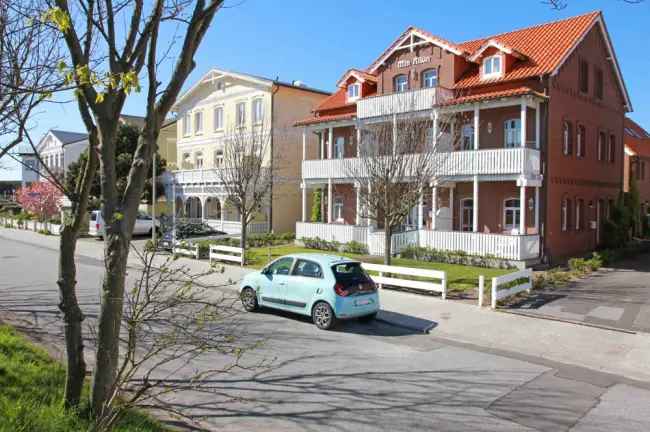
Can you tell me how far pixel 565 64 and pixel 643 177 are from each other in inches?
838

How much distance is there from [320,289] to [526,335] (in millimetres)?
4309

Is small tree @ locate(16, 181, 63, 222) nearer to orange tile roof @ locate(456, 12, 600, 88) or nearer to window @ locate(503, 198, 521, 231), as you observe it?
orange tile roof @ locate(456, 12, 600, 88)

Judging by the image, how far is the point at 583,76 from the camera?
82.3 ft

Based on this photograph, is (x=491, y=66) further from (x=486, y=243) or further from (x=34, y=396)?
(x=34, y=396)

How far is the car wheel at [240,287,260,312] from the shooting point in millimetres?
12883

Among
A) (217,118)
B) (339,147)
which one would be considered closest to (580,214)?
(339,147)

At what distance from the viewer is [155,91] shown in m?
4.93

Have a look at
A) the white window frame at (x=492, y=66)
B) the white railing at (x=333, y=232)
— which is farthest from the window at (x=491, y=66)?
the white railing at (x=333, y=232)

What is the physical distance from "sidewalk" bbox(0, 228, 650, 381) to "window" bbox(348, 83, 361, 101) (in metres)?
16.3

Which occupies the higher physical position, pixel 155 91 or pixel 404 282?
pixel 155 91

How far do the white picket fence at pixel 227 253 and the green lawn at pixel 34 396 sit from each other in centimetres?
1312

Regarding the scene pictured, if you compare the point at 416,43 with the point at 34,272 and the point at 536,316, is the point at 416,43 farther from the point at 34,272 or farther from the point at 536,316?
the point at 34,272

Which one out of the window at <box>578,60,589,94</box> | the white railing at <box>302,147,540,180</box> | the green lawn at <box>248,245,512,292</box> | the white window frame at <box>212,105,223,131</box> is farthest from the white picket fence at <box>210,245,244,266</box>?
the window at <box>578,60,589,94</box>

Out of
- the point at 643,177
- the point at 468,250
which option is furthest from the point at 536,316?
the point at 643,177
